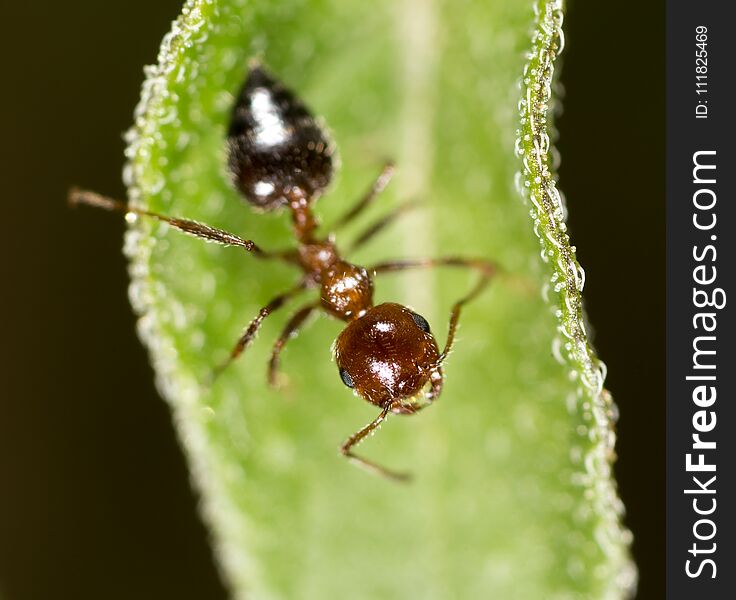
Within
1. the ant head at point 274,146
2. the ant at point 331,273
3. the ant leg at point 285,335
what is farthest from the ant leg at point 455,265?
the ant head at point 274,146

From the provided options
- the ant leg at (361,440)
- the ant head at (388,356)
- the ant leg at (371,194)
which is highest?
A: the ant leg at (371,194)

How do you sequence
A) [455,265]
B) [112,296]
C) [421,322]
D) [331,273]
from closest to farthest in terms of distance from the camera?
[421,322] → [455,265] → [331,273] → [112,296]

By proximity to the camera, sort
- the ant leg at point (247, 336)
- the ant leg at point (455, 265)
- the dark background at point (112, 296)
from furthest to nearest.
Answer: the dark background at point (112, 296) < the ant leg at point (455, 265) < the ant leg at point (247, 336)

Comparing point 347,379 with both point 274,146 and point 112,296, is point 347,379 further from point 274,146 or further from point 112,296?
point 112,296

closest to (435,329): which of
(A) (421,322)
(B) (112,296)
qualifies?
(A) (421,322)

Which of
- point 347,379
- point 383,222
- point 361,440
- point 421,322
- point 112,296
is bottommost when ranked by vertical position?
point 361,440

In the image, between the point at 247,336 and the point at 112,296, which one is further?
the point at 112,296

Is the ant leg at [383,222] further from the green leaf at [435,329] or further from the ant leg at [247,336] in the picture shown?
the ant leg at [247,336]
